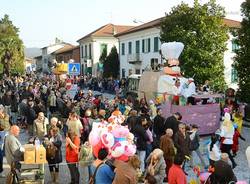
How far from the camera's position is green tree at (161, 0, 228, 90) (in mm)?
24547

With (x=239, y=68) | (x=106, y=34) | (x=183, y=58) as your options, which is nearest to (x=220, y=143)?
(x=239, y=68)

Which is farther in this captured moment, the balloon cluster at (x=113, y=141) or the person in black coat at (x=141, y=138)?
the person in black coat at (x=141, y=138)

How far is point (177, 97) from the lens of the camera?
16.6m

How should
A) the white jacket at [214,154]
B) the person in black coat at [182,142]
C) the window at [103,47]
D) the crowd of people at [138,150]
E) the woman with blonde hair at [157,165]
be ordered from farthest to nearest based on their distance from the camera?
1. the window at [103,47]
2. the person in black coat at [182,142]
3. the white jacket at [214,154]
4. the woman with blonde hair at [157,165]
5. the crowd of people at [138,150]

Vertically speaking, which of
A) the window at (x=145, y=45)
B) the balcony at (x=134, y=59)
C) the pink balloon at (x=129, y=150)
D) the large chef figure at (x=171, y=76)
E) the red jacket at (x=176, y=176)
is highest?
the window at (x=145, y=45)

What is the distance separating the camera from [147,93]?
19672 mm

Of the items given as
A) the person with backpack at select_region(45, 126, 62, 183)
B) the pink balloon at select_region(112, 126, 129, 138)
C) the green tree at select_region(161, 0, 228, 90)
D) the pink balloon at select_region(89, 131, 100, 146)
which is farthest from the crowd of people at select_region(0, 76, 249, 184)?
the green tree at select_region(161, 0, 228, 90)

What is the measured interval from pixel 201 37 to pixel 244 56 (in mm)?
4342

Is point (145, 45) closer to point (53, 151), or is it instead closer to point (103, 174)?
point (53, 151)

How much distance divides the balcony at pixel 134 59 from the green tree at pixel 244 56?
24339 millimetres

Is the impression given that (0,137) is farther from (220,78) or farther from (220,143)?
(220,78)

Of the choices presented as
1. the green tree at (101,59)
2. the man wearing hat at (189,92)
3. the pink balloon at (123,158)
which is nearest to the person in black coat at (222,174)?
the pink balloon at (123,158)

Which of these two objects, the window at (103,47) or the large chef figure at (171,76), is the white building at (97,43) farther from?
the large chef figure at (171,76)

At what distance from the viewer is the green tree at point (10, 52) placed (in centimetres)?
5391
